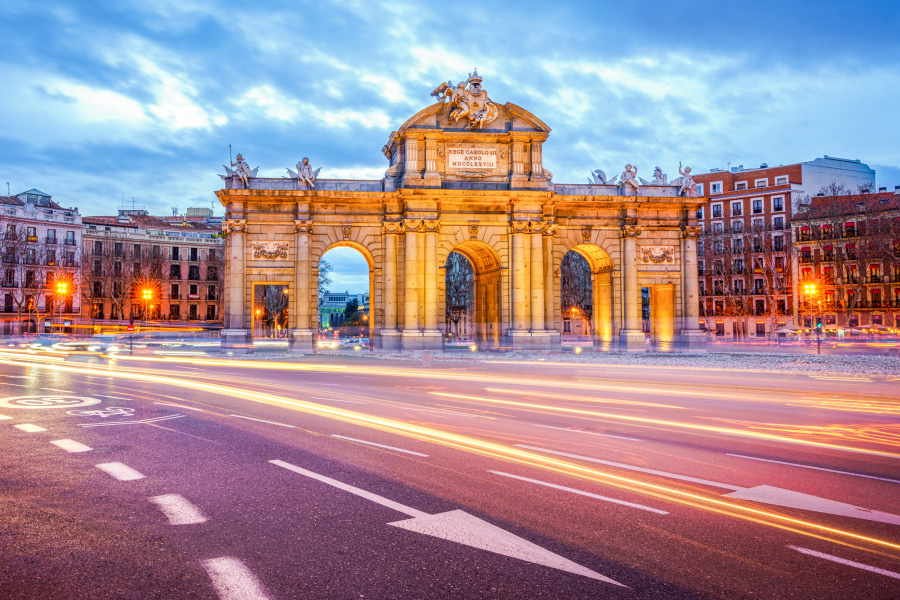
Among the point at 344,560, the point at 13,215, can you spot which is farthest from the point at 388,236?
the point at 13,215

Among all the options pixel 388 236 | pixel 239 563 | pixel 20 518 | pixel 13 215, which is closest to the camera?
pixel 239 563

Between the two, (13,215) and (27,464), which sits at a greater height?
(13,215)

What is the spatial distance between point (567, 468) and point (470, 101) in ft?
Answer: 104

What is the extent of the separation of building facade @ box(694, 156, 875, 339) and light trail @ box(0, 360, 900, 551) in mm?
64920

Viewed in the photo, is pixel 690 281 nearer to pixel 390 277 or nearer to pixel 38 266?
pixel 390 277

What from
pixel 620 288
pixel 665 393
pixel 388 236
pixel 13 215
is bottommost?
pixel 665 393

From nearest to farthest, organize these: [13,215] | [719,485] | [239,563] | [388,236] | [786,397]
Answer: [239,563] → [719,485] → [786,397] → [388,236] → [13,215]

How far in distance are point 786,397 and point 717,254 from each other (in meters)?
62.6

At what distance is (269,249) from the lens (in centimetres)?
3688

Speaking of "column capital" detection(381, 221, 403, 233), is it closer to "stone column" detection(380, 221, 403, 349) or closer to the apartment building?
"stone column" detection(380, 221, 403, 349)

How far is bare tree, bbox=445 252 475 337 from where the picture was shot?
3300 inches

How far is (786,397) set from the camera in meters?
14.8

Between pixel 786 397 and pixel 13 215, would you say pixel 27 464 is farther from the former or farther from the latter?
pixel 13 215

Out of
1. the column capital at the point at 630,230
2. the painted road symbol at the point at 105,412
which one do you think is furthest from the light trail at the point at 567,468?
the column capital at the point at 630,230
